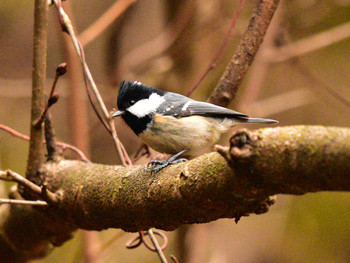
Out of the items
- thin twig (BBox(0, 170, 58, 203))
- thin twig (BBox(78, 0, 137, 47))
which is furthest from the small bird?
thin twig (BBox(78, 0, 137, 47))

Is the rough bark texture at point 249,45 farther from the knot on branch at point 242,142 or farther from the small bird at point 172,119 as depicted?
the knot on branch at point 242,142

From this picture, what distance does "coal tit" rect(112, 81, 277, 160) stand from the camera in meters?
2.01

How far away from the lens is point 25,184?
1.74 m

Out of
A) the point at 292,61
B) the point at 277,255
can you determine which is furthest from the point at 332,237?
the point at 292,61

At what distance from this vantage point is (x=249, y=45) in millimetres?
2205

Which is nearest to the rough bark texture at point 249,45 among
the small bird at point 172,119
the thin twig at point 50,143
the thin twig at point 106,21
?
the small bird at point 172,119

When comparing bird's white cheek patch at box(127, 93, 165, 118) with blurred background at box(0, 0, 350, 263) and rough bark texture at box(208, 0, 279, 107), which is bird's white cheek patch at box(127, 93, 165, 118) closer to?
rough bark texture at box(208, 0, 279, 107)

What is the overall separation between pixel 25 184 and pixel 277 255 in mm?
3008

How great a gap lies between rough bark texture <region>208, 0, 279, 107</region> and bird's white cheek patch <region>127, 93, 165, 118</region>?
402 millimetres

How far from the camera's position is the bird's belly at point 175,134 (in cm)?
201

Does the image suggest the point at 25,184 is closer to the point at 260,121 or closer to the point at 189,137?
the point at 189,137

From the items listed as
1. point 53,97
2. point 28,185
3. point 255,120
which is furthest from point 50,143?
point 255,120

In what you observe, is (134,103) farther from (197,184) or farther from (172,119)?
(197,184)

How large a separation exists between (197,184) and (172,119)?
2.83 ft
